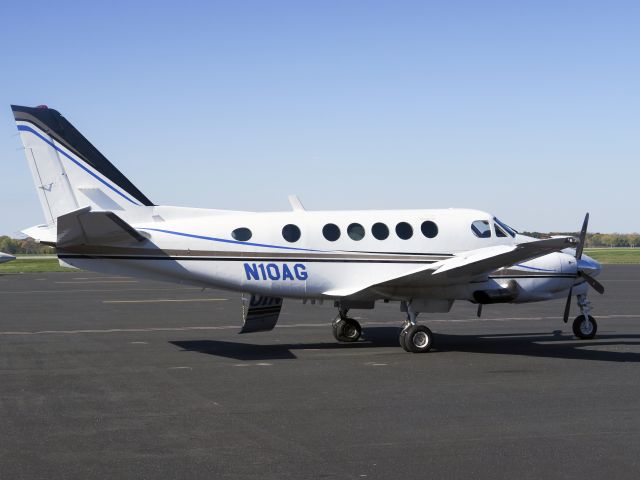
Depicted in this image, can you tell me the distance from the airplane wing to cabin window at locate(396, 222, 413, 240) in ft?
2.58

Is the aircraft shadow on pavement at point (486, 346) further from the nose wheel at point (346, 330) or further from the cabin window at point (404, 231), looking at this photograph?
the cabin window at point (404, 231)

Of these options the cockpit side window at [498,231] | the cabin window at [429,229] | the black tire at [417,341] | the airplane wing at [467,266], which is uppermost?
the cabin window at [429,229]

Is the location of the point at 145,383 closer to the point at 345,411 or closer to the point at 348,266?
the point at 345,411

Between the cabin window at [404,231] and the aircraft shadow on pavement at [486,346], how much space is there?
2483 mm

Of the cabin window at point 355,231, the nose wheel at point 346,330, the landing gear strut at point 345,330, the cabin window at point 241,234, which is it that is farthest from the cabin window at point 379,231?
the cabin window at point 241,234

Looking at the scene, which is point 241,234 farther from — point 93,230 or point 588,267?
point 588,267

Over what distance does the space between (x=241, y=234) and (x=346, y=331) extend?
12.4 feet

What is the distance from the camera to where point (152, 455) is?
845 cm

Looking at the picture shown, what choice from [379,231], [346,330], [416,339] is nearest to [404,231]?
[379,231]

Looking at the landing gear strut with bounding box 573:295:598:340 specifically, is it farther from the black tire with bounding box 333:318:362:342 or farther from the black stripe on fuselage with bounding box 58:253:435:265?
the black tire with bounding box 333:318:362:342

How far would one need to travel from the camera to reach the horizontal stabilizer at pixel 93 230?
15023 mm

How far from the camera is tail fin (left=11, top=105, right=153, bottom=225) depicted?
16328mm

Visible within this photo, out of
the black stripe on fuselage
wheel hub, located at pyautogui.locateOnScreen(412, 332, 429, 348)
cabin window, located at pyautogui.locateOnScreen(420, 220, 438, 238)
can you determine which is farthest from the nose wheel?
cabin window, located at pyautogui.locateOnScreen(420, 220, 438, 238)

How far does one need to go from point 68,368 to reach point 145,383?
2.43 m
